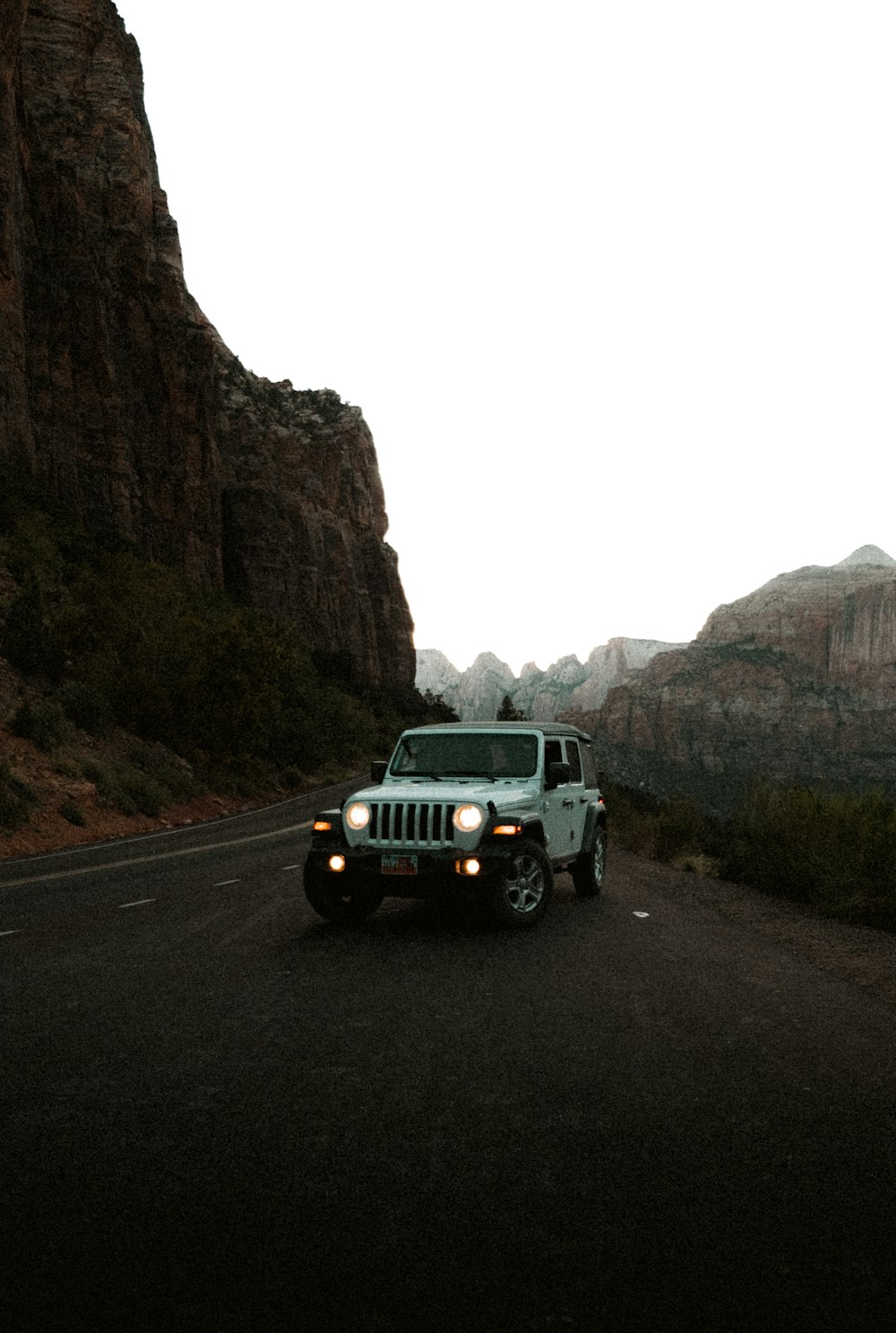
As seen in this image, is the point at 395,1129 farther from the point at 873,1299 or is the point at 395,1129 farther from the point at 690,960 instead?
the point at 690,960

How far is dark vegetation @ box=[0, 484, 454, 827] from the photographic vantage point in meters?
24.5

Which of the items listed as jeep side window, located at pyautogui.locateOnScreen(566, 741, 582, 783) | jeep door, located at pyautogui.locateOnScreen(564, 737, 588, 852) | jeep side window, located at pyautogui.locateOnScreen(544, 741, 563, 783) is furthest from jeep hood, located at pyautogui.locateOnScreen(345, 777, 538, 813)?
jeep side window, located at pyautogui.locateOnScreen(566, 741, 582, 783)

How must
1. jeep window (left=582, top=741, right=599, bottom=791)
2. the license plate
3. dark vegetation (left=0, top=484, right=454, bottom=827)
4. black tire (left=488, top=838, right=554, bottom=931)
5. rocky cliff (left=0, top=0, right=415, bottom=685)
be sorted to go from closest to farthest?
1. the license plate
2. black tire (left=488, top=838, right=554, bottom=931)
3. jeep window (left=582, top=741, right=599, bottom=791)
4. dark vegetation (left=0, top=484, right=454, bottom=827)
5. rocky cliff (left=0, top=0, right=415, bottom=685)

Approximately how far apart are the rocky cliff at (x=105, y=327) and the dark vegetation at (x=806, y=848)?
42.7m

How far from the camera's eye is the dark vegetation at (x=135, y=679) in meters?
24.5

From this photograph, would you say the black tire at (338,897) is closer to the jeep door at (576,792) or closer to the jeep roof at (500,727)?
the jeep roof at (500,727)

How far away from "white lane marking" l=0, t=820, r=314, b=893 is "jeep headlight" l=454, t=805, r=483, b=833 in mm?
6590

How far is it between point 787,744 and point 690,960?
19107cm

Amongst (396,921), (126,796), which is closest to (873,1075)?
(396,921)

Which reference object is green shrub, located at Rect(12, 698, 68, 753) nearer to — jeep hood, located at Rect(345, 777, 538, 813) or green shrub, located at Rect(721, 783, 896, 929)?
jeep hood, located at Rect(345, 777, 538, 813)

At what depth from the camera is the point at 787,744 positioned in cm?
18650

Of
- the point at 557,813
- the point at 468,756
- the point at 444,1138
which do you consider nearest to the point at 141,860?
the point at 468,756

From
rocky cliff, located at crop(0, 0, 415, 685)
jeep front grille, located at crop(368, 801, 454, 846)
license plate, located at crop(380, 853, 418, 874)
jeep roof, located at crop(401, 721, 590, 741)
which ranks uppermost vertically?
rocky cliff, located at crop(0, 0, 415, 685)

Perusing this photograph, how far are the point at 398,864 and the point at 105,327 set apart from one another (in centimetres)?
5843
